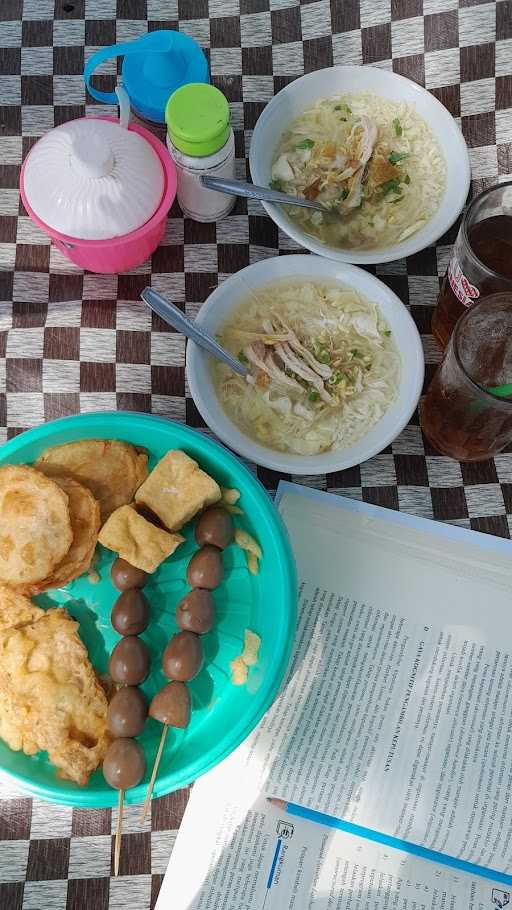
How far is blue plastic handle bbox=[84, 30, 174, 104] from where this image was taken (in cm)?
136

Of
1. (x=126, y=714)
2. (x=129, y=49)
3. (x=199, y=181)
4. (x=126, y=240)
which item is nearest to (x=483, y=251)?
(x=199, y=181)

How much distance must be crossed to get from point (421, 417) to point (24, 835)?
1.10 m

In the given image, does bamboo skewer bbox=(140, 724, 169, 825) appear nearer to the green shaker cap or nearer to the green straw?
the green straw

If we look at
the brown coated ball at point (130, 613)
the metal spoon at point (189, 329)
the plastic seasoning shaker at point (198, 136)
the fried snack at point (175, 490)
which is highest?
the plastic seasoning shaker at point (198, 136)

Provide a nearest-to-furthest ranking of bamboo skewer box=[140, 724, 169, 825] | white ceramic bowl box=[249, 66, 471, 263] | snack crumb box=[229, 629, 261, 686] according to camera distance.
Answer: bamboo skewer box=[140, 724, 169, 825]
snack crumb box=[229, 629, 261, 686]
white ceramic bowl box=[249, 66, 471, 263]

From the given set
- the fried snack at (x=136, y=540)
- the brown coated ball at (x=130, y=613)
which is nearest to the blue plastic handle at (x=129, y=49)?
the fried snack at (x=136, y=540)

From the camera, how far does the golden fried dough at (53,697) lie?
1.23 meters

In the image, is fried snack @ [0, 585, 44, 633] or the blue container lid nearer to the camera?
fried snack @ [0, 585, 44, 633]

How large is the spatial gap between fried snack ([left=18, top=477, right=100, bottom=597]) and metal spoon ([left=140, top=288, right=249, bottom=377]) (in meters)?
0.34

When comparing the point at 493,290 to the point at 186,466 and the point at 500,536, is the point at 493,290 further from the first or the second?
the point at 186,466

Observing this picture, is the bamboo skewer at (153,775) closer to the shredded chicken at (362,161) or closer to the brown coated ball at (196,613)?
the brown coated ball at (196,613)

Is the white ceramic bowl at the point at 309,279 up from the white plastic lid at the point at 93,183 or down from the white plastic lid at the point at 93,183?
down

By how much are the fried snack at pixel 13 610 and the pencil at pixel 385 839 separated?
559 mm

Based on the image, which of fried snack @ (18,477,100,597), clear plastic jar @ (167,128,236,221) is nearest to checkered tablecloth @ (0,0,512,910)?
clear plastic jar @ (167,128,236,221)
